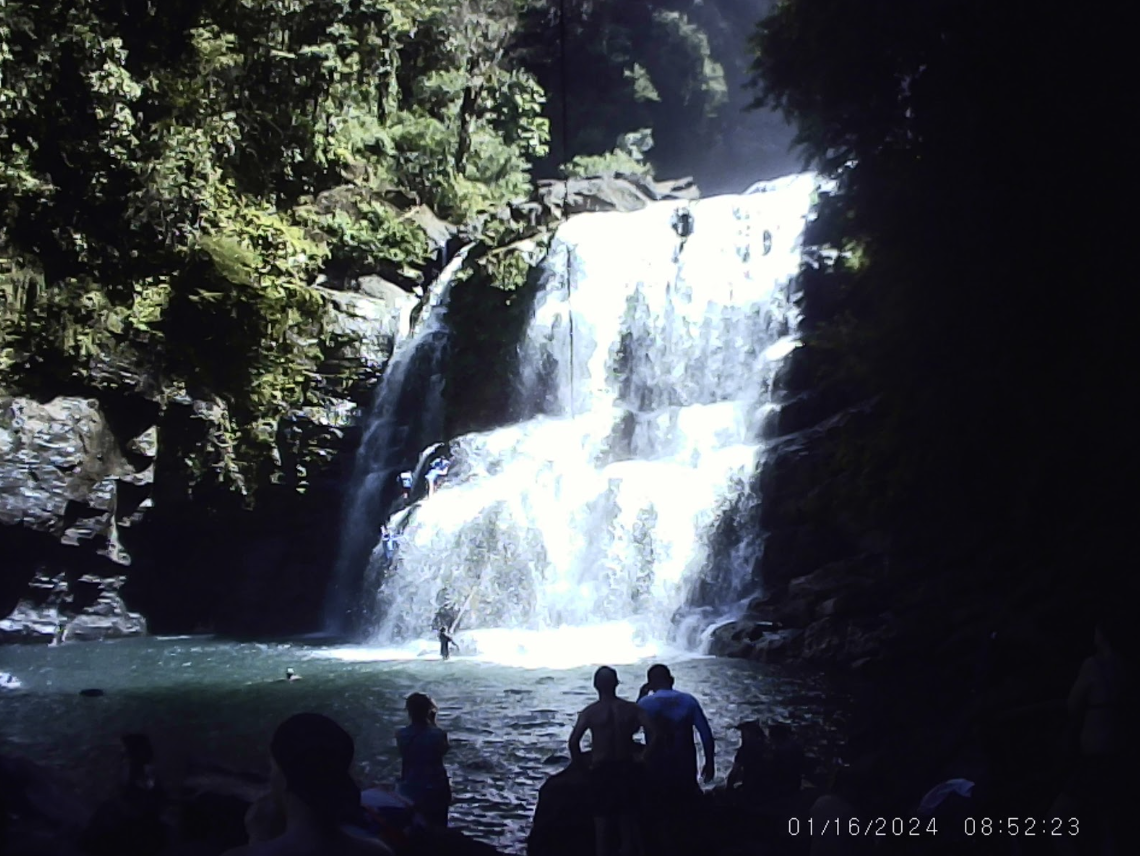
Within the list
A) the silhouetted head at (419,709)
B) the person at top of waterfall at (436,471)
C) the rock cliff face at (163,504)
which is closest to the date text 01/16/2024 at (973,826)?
the silhouetted head at (419,709)

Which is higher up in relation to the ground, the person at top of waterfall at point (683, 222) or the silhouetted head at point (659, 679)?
the person at top of waterfall at point (683, 222)

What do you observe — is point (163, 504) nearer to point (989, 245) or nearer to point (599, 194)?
point (599, 194)

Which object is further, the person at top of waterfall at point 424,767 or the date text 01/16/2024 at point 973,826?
the person at top of waterfall at point 424,767

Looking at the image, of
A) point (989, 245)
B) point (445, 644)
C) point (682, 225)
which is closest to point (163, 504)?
point (445, 644)

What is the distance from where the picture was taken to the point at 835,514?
14.5 meters

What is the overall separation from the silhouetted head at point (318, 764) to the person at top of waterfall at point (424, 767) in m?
2.79

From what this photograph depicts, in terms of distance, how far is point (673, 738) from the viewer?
5.23 meters

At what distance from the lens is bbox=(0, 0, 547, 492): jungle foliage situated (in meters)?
17.1

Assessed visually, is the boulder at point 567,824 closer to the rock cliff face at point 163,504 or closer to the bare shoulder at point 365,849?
the bare shoulder at point 365,849

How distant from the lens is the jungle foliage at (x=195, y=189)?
17.1m

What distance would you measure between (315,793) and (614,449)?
52.6ft

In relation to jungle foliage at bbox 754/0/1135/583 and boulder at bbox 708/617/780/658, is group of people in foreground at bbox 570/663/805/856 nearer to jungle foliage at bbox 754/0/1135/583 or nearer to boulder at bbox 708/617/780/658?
jungle foliage at bbox 754/0/1135/583

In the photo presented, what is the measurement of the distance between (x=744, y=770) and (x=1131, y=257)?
239 inches

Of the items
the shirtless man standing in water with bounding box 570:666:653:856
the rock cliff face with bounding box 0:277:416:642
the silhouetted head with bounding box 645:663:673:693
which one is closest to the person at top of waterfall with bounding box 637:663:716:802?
the silhouetted head with bounding box 645:663:673:693
